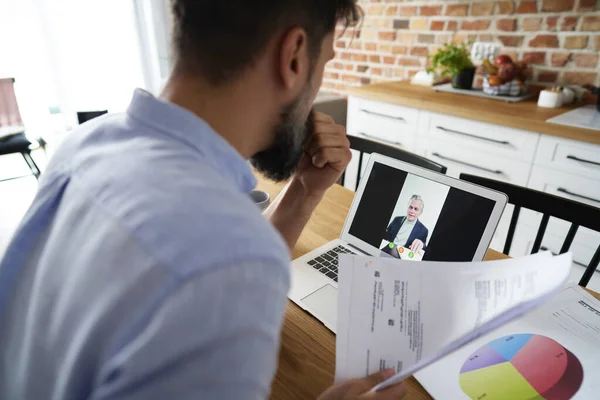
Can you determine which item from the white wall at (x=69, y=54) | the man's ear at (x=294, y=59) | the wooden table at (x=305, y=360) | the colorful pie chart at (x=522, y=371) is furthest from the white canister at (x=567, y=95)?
the white wall at (x=69, y=54)

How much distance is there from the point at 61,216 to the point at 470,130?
1831 millimetres

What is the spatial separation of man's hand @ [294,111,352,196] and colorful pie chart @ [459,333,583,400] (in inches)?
17.9

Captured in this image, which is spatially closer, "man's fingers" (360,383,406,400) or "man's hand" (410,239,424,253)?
"man's fingers" (360,383,406,400)

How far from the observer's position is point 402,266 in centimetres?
67

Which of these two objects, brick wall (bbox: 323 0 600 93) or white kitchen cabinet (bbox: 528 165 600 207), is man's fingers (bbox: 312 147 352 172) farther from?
white kitchen cabinet (bbox: 528 165 600 207)

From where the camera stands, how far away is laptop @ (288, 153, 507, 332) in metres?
0.76

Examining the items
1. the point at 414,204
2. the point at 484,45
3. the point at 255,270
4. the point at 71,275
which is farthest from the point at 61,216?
the point at 484,45

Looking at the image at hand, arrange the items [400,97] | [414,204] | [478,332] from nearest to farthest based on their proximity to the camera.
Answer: [478,332] < [414,204] < [400,97]

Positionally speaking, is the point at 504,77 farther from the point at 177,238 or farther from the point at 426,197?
the point at 177,238

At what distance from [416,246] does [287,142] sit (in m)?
0.35

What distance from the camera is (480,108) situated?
6.14ft

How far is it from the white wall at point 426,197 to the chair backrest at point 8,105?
2.76 metres

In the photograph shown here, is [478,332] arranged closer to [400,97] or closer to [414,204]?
[414,204]

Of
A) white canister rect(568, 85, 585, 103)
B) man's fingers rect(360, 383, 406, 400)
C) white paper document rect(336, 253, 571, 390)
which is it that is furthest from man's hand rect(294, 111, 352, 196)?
white canister rect(568, 85, 585, 103)
